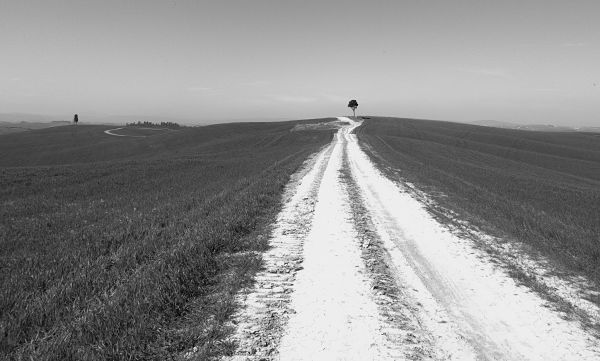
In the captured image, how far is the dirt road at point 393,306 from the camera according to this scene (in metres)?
4.64

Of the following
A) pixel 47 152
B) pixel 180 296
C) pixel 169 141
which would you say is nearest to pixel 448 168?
Result: pixel 180 296

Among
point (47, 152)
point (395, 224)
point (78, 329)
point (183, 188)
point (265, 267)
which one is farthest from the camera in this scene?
point (47, 152)

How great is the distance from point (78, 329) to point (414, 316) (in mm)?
4983

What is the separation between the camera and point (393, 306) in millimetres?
5766

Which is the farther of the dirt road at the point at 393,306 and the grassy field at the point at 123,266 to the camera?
the grassy field at the point at 123,266

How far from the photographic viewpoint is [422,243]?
9062mm

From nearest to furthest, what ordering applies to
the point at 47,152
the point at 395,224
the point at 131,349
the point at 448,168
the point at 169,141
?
the point at 131,349, the point at 395,224, the point at 448,168, the point at 47,152, the point at 169,141

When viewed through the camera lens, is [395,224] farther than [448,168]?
No

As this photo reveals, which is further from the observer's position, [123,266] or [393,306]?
[123,266]

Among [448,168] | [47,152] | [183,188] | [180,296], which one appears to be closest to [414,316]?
[180,296]

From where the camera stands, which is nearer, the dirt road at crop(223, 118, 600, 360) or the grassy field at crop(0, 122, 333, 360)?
the dirt road at crop(223, 118, 600, 360)

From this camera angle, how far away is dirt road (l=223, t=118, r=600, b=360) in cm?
464

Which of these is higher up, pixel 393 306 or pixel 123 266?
pixel 393 306

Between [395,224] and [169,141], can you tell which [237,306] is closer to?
[395,224]
